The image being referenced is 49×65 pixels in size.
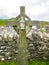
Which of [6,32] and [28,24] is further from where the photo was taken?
[6,32]

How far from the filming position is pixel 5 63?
14281mm

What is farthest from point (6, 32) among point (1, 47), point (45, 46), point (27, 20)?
point (27, 20)

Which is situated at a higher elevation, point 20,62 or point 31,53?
point 20,62

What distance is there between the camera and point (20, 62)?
11469 mm

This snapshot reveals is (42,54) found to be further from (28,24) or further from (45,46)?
(28,24)

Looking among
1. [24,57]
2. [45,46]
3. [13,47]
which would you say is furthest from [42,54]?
[24,57]

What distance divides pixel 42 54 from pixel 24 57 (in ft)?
12.4

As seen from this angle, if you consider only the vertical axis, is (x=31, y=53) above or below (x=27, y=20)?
below

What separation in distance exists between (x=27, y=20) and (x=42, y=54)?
381 cm

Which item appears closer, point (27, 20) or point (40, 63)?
point (27, 20)

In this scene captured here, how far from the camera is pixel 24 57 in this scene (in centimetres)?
1145

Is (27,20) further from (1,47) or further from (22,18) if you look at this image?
(1,47)

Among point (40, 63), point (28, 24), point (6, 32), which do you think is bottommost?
point (40, 63)

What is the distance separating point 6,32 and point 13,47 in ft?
2.54
